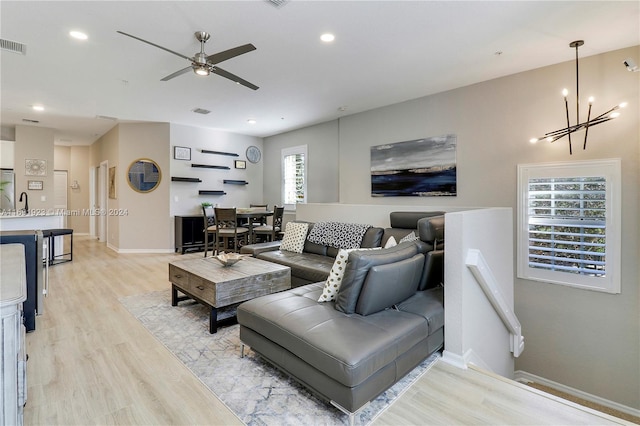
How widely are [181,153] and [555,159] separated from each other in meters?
6.61

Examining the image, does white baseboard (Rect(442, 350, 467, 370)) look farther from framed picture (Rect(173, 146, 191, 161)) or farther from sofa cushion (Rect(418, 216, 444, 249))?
framed picture (Rect(173, 146, 191, 161))

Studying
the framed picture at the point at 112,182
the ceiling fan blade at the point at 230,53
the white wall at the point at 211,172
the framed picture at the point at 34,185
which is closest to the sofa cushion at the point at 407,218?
the ceiling fan blade at the point at 230,53

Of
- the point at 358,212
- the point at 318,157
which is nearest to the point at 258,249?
the point at 358,212

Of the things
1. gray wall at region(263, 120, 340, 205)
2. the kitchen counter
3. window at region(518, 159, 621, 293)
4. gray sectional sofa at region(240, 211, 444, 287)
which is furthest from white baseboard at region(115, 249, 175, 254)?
window at region(518, 159, 621, 293)

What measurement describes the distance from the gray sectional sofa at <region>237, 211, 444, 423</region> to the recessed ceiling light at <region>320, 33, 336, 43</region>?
2010 mm

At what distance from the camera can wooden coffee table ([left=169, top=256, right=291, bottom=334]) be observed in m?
2.69

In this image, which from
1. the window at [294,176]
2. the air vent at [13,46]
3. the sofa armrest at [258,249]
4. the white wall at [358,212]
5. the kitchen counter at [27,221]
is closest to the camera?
the air vent at [13,46]

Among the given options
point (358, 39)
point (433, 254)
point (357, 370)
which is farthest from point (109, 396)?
point (358, 39)

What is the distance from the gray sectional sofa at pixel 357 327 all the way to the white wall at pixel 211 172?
524 centimetres

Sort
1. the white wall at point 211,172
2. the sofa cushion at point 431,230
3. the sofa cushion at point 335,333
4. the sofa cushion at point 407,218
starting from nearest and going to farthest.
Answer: the sofa cushion at point 335,333, the sofa cushion at point 431,230, the sofa cushion at point 407,218, the white wall at point 211,172

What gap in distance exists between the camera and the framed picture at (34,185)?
22.0 feet

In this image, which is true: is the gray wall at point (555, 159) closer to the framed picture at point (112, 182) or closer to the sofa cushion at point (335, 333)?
the sofa cushion at point (335, 333)

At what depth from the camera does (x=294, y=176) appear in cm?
718

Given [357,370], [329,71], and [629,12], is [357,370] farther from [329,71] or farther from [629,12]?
[629,12]
